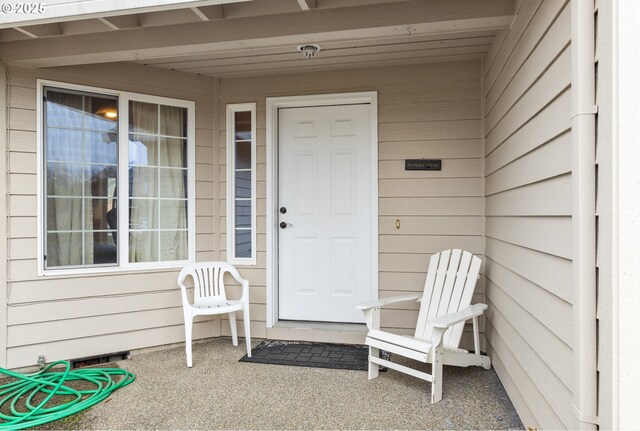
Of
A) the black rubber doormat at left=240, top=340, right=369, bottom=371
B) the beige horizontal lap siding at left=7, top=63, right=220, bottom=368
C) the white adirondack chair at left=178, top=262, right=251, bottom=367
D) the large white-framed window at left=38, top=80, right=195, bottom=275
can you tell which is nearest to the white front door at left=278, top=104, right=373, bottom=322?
the black rubber doormat at left=240, top=340, right=369, bottom=371

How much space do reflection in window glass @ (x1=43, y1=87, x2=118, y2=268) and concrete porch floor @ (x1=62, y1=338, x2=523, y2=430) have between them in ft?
3.39

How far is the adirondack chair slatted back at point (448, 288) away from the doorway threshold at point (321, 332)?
2.11ft

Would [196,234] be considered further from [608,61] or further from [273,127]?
[608,61]

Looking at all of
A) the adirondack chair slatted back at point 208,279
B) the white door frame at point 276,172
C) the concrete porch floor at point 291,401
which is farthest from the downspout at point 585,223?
the adirondack chair slatted back at point 208,279

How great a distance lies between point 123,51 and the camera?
2764mm

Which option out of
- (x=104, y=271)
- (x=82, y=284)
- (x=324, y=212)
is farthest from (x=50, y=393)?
(x=324, y=212)

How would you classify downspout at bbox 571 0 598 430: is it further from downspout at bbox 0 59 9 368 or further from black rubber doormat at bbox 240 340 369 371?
downspout at bbox 0 59 9 368

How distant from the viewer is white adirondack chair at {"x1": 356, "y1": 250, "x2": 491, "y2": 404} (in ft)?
7.84

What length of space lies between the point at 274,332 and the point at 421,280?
4.55 feet

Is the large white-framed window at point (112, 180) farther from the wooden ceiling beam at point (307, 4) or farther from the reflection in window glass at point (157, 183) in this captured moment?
the wooden ceiling beam at point (307, 4)

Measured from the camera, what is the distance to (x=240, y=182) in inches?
146

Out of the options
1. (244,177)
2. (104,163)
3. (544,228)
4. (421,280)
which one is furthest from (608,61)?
(104,163)

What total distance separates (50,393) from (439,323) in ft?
8.19

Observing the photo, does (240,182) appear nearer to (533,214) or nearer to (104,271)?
(104,271)
